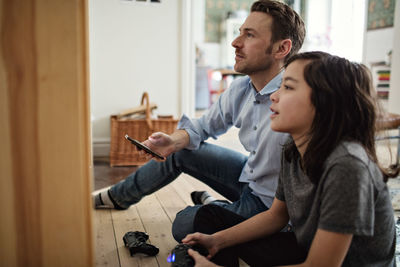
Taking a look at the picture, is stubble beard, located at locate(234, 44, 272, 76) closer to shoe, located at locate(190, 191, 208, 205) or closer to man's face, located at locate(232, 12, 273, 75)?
man's face, located at locate(232, 12, 273, 75)

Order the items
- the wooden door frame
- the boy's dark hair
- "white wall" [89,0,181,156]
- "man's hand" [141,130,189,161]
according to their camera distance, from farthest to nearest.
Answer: "white wall" [89,0,181,156]
"man's hand" [141,130,189,161]
the boy's dark hair
the wooden door frame

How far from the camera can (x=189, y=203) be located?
186 centimetres

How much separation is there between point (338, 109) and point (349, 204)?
0.64ft

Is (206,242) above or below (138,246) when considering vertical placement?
above

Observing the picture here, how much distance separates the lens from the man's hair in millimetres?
1305

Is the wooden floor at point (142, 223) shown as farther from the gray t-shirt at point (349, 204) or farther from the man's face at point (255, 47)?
the man's face at point (255, 47)

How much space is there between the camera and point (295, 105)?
807mm

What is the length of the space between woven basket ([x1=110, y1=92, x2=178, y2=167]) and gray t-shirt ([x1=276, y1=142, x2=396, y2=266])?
1.79 metres

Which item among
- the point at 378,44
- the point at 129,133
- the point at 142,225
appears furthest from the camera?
the point at 378,44

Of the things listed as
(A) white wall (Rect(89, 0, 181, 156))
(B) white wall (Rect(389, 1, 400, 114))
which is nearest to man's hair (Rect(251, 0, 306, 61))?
(A) white wall (Rect(89, 0, 181, 156))

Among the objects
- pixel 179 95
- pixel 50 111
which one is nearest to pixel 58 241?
pixel 50 111

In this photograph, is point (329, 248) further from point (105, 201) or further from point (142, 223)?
point (105, 201)

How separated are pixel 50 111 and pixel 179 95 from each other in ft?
7.74

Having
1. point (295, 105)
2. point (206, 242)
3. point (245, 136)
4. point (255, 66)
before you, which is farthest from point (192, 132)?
point (295, 105)
